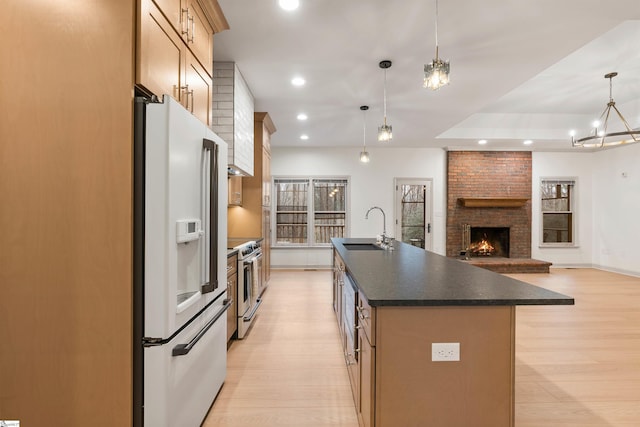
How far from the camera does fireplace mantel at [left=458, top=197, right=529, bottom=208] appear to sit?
22.3 feet

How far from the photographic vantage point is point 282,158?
7.14 metres

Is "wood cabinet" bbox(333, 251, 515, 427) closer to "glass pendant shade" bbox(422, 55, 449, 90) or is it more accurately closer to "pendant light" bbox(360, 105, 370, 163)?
"glass pendant shade" bbox(422, 55, 449, 90)

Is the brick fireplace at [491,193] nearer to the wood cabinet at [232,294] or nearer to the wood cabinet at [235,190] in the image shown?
the wood cabinet at [235,190]

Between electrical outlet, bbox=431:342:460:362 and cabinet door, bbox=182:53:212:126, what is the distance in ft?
6.31

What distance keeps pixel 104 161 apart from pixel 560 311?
17.0 feet

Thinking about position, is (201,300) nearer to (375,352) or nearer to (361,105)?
(375,352)

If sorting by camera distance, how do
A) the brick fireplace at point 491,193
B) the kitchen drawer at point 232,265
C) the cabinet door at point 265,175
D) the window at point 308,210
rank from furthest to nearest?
the window at point 308,210 → the brick fireplace at point 491,193 → the cabinet door at point 265,175 → the kitchen drawer at point 232,265

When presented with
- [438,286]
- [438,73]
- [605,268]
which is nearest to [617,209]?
[605,268]

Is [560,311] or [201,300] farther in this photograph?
[560,311]

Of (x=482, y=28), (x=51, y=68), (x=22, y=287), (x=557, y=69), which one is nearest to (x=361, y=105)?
(x=482, y=28)

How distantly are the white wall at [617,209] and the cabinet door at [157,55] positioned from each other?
27.0 feet

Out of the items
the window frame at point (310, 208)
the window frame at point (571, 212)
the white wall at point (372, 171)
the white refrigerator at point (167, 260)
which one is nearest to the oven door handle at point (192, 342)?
the white refrigerator at point (167, 260)

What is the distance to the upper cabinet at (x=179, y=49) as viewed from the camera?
1.44 m

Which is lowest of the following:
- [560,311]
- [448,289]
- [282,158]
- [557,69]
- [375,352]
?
[560,311]
